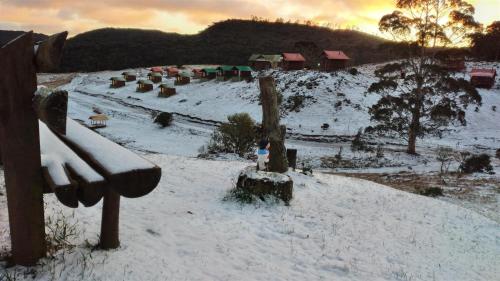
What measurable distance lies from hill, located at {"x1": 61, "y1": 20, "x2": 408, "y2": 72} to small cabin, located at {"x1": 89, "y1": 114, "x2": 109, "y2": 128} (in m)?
34.7

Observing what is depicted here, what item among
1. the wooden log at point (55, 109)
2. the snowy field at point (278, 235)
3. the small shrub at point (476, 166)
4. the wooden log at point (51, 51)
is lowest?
the small shrub at point (476, 166)

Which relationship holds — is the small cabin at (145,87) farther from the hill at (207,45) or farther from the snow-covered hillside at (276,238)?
the snow-covered hillside at (276,238)

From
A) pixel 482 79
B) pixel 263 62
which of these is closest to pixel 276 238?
pixel 482 79

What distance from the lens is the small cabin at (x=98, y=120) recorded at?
33656 mm

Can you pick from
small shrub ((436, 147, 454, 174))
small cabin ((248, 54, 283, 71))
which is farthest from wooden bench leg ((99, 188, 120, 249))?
small cabin ((248, 54, 283, 71))

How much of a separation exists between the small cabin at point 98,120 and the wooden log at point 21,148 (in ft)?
101

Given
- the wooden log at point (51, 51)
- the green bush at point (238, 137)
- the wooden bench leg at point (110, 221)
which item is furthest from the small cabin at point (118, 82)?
the wooden log at point (51, 51)

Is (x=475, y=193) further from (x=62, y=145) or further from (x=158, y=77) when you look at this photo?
(x=158, y=77)

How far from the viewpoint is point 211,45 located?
351ft

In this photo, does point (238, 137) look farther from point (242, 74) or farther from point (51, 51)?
point (242, 74)

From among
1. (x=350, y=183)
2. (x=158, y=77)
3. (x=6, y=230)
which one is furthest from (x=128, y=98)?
(x=6, y=230)

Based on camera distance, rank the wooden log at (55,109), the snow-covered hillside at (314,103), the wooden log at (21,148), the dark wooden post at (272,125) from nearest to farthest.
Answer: the wooden log at (55,109)
the wooden log at (21,148)
the dark wooden post at (272,125)
the snow-covered hillside at (314,103)

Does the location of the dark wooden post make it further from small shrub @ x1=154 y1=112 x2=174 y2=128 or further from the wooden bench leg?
small shrub @ x1=154 y1=112 x2=174 y2=128

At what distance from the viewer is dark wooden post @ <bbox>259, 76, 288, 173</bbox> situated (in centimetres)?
1191
